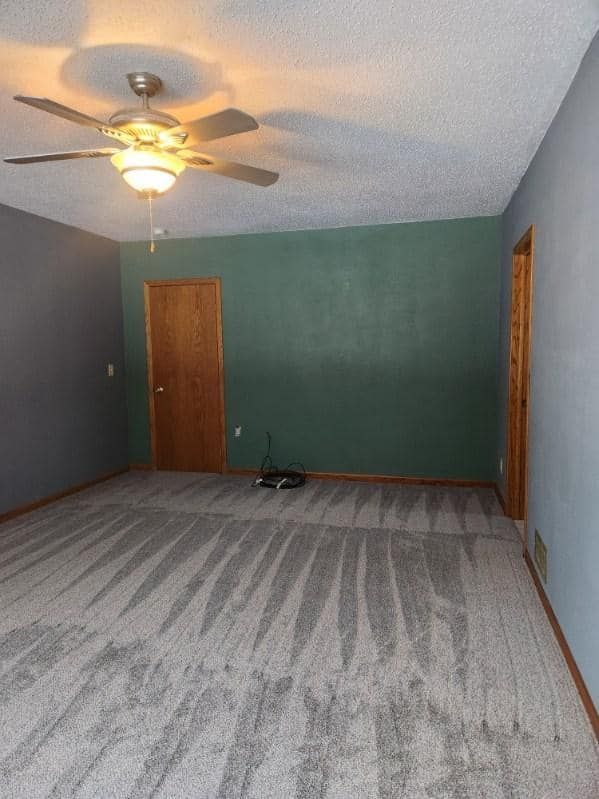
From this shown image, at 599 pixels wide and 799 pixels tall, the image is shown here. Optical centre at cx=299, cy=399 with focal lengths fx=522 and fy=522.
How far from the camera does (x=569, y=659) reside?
2078 mm

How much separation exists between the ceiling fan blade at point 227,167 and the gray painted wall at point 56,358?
2.34 m

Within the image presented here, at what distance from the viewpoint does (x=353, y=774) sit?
1583 millimetres

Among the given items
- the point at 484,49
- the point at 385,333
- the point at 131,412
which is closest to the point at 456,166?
the point at 484,49

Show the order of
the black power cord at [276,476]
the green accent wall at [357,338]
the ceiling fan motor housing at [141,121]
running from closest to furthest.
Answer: the ceiling fan motor housing at [141,121]
the green accent wall at [357,338]
the black power cord at [276,476]

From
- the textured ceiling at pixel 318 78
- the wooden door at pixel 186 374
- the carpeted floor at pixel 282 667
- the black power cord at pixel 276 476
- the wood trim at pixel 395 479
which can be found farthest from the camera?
the wooden door at pixel 186 374

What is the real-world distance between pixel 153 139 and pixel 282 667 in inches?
87.2

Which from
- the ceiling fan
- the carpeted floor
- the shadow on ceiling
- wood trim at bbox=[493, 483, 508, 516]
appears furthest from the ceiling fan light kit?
wood trim at bbox=[493, 483, 508, 516]

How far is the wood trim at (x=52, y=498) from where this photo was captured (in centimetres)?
398

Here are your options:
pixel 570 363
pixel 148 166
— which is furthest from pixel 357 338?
pixel 148 166

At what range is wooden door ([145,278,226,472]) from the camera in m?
5.23

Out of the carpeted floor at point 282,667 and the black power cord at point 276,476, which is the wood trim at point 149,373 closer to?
the black power cord at point 276,476

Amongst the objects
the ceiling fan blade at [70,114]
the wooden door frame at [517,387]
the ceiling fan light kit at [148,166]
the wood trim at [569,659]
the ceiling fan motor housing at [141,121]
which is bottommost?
the wood trim at [569,659]

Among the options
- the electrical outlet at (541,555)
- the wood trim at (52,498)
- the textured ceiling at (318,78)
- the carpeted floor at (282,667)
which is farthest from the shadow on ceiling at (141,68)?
the wood trim at (52,498)

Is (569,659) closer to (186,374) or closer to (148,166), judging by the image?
(148,166)
